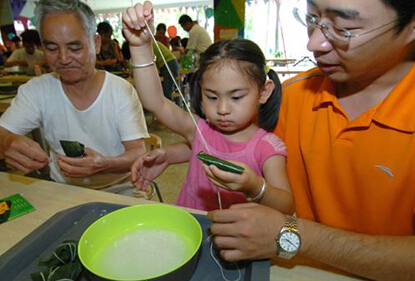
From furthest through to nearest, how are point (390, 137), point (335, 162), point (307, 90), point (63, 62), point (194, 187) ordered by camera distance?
1. point (63, 62)
2. point (194, 187)
3. point (307, 90)
4. point (335, 162)
5. point (390, 137)

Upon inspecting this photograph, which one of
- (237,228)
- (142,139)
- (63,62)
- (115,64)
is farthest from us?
(115,64)

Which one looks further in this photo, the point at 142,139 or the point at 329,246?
the point at 142,139

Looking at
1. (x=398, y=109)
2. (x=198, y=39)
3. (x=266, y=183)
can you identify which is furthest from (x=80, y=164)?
(x=198, y=39)

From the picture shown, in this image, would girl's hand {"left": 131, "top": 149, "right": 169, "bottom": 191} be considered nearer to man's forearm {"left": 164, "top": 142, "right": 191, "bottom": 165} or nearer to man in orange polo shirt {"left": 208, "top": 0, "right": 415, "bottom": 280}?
man's forearm {"left": 164, "top": 142, "right": 191, "bottom": 165}

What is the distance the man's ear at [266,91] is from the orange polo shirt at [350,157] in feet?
0.36

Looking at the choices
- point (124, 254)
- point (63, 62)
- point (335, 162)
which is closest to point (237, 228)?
point (124, 254)

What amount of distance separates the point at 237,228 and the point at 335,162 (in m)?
0.49

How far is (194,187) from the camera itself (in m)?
1.28

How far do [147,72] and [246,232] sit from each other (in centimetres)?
68

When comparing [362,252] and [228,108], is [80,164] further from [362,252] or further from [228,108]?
[362,252]

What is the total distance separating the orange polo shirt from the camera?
90 centimetres

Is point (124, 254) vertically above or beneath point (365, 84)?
beneath

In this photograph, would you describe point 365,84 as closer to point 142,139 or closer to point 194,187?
point 194,187

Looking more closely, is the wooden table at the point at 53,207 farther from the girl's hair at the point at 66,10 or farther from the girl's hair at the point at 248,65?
the girl's hair at the point at 66,10
